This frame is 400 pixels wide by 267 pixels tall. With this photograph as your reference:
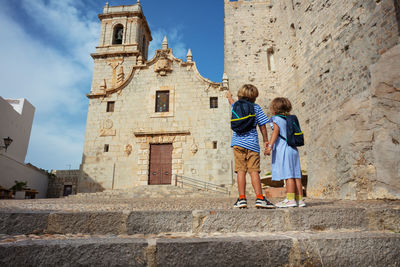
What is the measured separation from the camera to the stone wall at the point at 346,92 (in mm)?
Answer: 5652

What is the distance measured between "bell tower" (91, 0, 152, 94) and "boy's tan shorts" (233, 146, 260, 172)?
16.9 metres

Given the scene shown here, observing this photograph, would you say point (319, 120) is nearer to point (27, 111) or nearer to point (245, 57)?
point (245, 57)

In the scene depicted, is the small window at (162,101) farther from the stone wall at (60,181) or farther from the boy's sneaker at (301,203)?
the stone wall at (60,181)

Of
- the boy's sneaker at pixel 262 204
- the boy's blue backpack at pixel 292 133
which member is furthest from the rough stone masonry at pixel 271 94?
the boy's sneaker at pixel 262 204

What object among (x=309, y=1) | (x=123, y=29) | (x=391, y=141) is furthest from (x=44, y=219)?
(x=123, y=29)

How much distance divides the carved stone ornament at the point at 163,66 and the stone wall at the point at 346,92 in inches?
262

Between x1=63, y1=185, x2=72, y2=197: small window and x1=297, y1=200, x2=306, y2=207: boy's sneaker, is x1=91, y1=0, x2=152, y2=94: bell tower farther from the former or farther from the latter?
x1=297, y1=200, x2=306, y2=207: boy's sneaker

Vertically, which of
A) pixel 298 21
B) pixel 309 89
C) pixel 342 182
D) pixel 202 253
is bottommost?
pixel 202 253

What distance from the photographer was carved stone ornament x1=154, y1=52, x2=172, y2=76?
1529 centimetres

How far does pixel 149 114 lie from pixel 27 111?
14.5 meters

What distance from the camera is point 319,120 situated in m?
8.62

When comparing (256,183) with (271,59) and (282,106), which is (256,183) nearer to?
(282,106)

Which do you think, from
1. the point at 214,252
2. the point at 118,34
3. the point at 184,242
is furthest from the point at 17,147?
the point at 214,252

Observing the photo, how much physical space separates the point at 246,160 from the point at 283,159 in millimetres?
592
